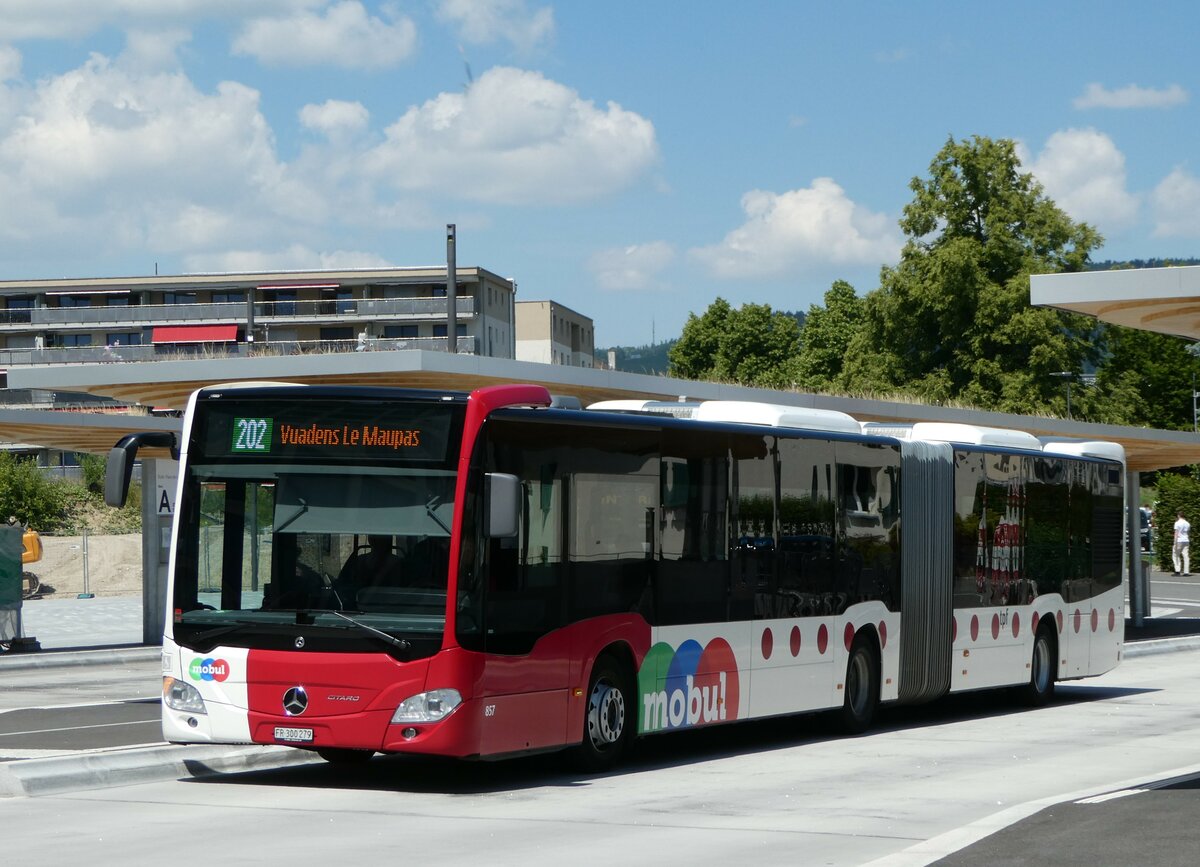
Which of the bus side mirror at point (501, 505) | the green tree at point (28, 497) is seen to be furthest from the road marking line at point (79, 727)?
the green tree at point (28, 497)

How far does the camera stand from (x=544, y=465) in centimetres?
1315

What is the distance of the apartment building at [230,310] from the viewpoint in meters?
115

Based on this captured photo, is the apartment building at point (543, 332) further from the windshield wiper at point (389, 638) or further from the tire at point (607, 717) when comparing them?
the windshield wiper at point (389, 638)

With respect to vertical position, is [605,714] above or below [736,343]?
below

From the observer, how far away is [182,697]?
12.6 m

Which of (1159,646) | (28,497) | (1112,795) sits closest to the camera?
(1112,795)

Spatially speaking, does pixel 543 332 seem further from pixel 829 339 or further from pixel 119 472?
pixel 119 472

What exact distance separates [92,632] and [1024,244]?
4022cm

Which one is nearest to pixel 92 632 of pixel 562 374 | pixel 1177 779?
pixel 562 374

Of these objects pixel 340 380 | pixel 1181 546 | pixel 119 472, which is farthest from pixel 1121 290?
pixel 1181 546

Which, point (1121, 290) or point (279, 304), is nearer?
point (1121, 290)

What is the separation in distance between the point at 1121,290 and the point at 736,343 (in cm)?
8277

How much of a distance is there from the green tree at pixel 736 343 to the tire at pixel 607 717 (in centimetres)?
8076

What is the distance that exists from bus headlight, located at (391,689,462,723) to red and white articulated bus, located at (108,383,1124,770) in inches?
0.7
